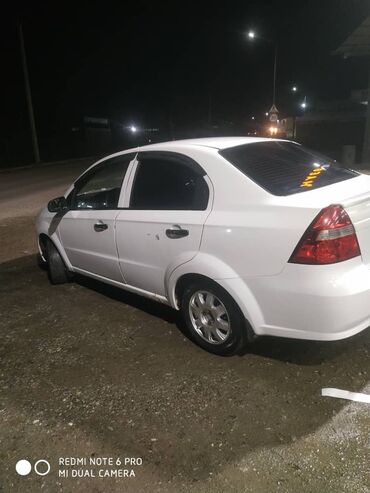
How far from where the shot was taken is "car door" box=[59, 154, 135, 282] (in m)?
4.12

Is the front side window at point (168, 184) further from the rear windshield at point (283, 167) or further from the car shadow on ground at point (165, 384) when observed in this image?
the car shadow on ground at point (165, 384)

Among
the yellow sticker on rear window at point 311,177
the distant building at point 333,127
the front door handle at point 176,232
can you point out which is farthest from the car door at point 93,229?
the distant building at point 333,127

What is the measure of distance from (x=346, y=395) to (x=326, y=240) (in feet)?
3.50

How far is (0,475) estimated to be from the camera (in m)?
2.44

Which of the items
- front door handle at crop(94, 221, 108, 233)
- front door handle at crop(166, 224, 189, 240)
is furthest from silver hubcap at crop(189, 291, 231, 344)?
front door handle at crop(94, 221, 108, 233)

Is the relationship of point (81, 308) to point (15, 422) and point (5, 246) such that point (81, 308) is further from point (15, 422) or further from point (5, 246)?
point (5, 246)

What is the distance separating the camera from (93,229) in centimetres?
429

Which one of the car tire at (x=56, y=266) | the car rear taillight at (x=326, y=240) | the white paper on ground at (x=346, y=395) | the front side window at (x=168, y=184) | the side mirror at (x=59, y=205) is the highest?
the front side window at (x=168, y=184)

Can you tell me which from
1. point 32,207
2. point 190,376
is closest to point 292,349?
point 190,376

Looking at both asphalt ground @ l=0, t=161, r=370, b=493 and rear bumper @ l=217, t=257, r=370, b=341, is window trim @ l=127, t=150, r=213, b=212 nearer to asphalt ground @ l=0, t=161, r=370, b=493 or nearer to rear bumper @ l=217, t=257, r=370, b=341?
rear bumper @ l=217, t=257, r=370, b=341

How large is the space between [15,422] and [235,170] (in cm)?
230

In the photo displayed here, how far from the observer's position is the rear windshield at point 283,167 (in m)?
3.17

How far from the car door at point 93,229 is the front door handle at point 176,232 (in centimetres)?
79

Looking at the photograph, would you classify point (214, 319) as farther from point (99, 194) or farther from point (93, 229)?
Result: point (99, 194)
